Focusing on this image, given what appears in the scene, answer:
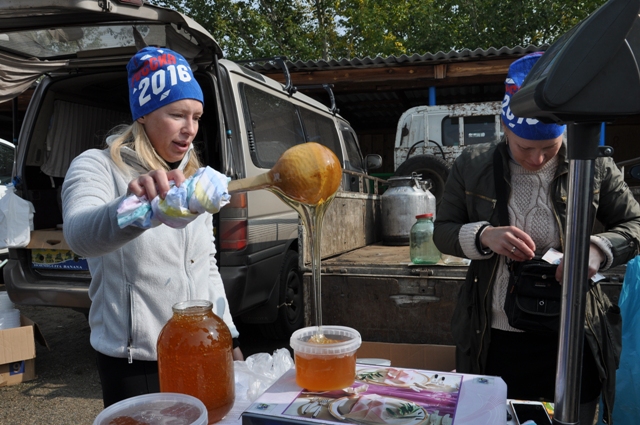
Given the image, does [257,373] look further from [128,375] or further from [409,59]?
[409,59]

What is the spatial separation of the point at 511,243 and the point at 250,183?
3.44 feet

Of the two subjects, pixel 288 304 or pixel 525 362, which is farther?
pixel 288 304

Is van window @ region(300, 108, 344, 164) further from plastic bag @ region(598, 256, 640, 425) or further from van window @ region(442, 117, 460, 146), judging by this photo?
plastic bag @ region(598, 256, 640, 425)

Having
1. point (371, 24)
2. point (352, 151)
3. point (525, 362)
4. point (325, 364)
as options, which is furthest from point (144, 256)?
point (371, 24)

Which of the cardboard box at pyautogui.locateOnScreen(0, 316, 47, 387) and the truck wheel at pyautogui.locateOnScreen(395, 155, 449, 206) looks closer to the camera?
the cardboard box at pyautogui.locateOnScreen(0, 316, 47, 387)

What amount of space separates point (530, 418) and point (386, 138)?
1419 centimetres

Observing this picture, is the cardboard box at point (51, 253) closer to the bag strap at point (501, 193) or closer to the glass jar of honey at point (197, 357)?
the glass jar of honey at point (197, 357)

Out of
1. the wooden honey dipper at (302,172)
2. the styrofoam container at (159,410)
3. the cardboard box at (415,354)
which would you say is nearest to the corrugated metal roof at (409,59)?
the cardboard box at (415,354)

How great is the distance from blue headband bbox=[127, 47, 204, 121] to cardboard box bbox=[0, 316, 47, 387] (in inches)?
120

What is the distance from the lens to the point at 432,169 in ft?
21.4

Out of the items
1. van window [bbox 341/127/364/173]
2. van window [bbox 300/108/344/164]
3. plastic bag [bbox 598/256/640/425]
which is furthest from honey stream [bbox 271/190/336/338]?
van window [bbox 341/127/364/173]

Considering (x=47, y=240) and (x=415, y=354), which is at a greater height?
(x=47, y=240)

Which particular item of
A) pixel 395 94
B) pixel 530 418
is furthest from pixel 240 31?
pixel 530 418

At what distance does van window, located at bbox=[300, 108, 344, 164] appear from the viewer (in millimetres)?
5336
